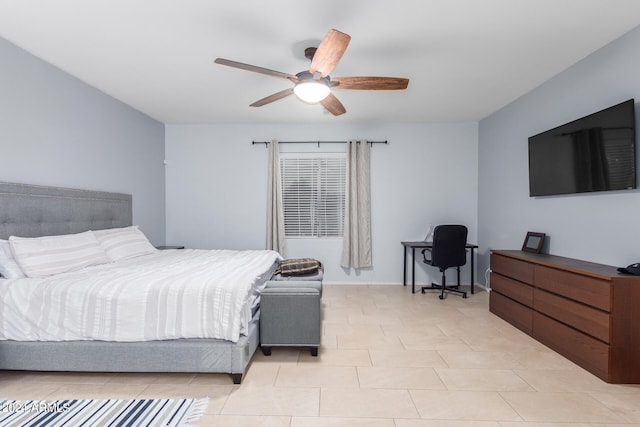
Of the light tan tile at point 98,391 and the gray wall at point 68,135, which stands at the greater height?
the gray wall at point 68,135

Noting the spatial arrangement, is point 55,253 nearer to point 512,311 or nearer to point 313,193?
point 313,193

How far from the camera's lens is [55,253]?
248 centimetres

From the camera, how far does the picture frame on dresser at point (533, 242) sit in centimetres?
331

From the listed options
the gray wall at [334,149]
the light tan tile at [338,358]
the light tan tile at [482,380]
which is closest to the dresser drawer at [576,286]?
the light tan tile at [482,380]

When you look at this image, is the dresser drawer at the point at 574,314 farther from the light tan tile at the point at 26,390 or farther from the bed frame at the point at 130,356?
the light tan tile at the point at 26,390

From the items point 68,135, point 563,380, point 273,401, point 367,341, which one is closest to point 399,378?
point 367,341

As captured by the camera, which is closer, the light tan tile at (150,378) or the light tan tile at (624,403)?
the light tan tile at (624,403)

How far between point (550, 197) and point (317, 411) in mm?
3128

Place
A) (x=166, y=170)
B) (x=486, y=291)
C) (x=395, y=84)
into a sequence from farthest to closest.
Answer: (x=166, y=170), (x=486, y=291), (x=395, y=84)

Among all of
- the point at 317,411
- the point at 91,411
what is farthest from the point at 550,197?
the point at 91,411

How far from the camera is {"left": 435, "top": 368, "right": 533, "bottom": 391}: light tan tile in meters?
2.08

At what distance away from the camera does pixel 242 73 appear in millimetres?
3100

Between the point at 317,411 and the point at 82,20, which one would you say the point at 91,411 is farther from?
the point at 82,20

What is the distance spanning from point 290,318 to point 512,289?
2345 millimetres
